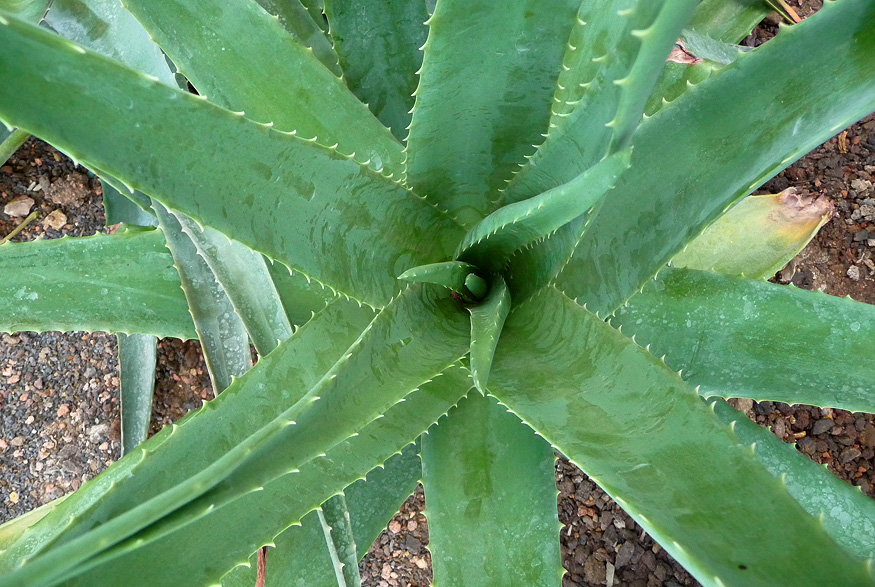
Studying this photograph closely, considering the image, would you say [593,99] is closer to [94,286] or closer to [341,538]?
[341,538]

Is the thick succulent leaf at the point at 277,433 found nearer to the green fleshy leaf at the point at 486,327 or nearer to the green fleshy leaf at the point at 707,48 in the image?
the green fleshy leaf at the point at 486,327

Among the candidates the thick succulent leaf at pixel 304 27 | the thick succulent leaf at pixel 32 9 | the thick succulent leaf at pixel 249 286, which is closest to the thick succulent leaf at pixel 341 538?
the thick succulent leaf at pixel 249 286

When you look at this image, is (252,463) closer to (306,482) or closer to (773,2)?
(306,482)

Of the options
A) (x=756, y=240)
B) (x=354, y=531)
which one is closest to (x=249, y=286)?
(x=354, y=531)

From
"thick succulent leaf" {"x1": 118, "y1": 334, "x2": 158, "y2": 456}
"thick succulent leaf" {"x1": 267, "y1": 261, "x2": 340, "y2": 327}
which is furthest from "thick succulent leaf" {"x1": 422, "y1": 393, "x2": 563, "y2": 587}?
"thick succulent leaf" {"x1": 118, "y1": 334, "x2": 158, "y2": 456}

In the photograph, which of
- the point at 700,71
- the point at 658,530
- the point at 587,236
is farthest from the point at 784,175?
the point at 658,530

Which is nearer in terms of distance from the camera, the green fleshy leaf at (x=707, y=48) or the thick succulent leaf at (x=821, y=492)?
the thick succulent leaf at (x=821, y=492)
